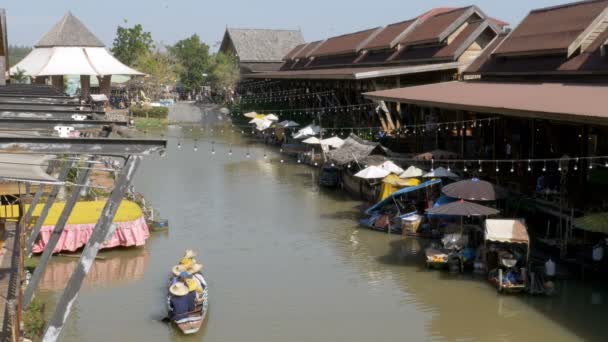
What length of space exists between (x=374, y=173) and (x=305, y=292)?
8293 millimetres

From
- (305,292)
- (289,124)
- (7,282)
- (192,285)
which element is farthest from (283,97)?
(7,282)

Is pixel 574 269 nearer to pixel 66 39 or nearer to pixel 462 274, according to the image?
pixel 462 274

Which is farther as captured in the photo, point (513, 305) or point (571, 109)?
point (571, 109)

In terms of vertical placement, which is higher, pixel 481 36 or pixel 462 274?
pixel 481 36

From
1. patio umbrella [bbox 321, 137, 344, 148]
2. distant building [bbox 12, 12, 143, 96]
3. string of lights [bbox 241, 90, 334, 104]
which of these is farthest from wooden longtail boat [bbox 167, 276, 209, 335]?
string of lights [bbox 241, 90, 334, 104]

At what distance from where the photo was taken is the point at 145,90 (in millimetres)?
66750

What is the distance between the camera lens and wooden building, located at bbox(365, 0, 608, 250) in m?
17.5

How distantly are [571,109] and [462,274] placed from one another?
4.30 m

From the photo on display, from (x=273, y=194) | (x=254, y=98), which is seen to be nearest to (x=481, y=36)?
(x=273, y=194)

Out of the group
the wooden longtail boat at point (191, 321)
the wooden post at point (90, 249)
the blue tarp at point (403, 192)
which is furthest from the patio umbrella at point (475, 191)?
the wooden post at point (90, 249)

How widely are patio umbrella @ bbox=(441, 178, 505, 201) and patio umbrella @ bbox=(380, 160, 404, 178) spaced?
5.53 m

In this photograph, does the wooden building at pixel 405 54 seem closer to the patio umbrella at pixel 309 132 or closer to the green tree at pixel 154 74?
the patio umbrella at pixel 309 132

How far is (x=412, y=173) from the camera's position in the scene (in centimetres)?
2256

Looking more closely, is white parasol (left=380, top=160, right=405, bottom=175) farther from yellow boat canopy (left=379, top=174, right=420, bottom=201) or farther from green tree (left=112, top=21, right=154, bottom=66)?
green tree (left=112, top=21, right=154, bottom=66)
